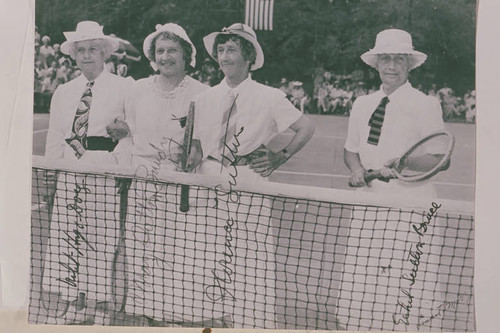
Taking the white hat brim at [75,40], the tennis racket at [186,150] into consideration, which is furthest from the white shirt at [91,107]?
the tennis racket at [186,150]

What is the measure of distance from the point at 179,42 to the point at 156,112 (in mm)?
273

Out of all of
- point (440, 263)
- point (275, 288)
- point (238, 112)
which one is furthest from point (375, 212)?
point (238, 112)

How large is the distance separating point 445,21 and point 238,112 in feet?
2.70

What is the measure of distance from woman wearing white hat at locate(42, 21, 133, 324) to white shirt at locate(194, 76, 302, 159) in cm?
30

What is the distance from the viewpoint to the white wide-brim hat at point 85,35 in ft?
8.02

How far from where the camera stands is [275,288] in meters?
2.54

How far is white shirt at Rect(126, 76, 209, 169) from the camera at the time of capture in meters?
2.48

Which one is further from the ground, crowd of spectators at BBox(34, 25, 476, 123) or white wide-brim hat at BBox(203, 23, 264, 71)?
white wide-brim hat at BBox(203, 23, 264, 71)

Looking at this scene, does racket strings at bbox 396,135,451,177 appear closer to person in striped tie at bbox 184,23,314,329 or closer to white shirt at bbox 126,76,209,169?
person in striped tie at bbox 184,23,314,329
